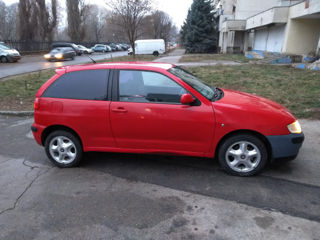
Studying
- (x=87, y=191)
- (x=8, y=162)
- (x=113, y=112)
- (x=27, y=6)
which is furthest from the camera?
(x=27, y=6)

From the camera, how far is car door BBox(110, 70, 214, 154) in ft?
11.6

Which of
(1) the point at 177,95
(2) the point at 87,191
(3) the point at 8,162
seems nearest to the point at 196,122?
(1) the point at 177,95

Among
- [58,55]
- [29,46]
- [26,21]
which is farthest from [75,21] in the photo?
[58,55]

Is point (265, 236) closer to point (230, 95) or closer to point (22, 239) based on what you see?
point (230, 95)

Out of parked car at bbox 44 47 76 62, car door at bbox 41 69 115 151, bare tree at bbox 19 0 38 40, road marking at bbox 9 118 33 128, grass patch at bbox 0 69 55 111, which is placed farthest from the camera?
bare tree at bbox 19 0 38 40

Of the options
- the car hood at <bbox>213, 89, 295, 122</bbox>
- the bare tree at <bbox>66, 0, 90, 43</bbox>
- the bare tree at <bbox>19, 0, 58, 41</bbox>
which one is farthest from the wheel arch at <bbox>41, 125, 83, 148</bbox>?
the bare tree at <bbox>66, 0, 90, 43</bbox>

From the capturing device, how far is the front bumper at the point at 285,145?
135 inches

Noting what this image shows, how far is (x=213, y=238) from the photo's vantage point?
2.52 metres

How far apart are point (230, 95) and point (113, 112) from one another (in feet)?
6.17

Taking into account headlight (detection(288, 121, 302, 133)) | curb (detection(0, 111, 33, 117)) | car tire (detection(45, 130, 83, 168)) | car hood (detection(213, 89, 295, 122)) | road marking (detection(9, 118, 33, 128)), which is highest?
car hood (detection(213, 89, 295, 122))

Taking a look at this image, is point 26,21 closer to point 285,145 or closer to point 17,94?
point 17,94

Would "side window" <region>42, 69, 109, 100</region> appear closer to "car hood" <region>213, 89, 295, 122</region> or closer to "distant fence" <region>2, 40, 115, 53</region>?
"car hood" <region>213, 89, 295, 122</region>

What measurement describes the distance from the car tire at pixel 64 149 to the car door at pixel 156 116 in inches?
28.3

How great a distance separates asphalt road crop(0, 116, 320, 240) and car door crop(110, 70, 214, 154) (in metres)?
0.50
